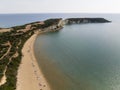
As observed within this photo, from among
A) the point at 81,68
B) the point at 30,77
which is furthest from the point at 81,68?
the point at 30,77

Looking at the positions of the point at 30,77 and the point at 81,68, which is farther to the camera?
the point at 81,68

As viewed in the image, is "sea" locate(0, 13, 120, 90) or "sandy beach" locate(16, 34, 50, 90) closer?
"sandy beach" locate(16, 34, 50, 90)

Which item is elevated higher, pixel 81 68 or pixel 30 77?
pixel 30 77

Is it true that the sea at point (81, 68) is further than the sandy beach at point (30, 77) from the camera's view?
Yes

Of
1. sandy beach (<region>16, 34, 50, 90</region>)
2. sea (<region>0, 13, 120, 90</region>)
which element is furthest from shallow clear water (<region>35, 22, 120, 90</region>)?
sandy beach (<region>16, 34, 50, 90</region>)

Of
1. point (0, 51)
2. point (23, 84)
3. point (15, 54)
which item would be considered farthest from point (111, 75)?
point (0, 51)

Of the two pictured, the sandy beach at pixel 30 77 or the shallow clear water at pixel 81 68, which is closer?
the sandy beach at pixel 30 77

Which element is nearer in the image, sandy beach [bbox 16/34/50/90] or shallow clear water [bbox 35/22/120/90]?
sandy beach [bbox 16/34/50/90]

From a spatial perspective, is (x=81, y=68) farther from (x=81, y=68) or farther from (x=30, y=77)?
(x=30, y=77)

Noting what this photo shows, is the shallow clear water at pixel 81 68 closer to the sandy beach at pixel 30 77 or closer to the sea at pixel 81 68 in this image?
the sea at pixel 81 68

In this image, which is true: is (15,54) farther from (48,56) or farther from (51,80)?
(51,80)

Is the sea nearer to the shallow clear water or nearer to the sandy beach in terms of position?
the shallow clear water

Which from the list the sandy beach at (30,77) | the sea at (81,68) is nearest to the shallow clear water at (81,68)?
the sea at (81,68)
